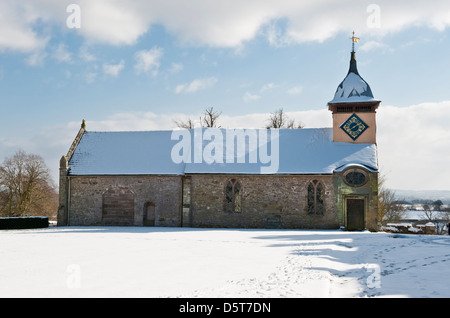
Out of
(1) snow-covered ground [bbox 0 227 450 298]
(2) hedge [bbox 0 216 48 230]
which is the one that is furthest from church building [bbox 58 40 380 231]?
(1) snow-covered ground [bbox 0 227 450 298]

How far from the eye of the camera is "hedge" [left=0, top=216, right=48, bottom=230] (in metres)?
30.9

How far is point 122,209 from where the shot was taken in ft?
104

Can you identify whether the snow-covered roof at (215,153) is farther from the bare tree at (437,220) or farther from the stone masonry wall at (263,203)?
the bare tree at (437,220)

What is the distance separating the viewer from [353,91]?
32.3 m

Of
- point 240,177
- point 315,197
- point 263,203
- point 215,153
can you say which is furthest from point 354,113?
point 215,153

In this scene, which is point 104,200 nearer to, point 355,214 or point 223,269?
point 355,214

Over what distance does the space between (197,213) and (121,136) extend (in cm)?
986

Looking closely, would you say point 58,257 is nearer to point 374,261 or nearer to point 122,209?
point 374,261

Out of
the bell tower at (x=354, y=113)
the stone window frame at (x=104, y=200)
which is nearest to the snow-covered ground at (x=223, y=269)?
the stone window frame at (x=104, y=200)

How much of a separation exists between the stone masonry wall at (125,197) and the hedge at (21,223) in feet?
7.00

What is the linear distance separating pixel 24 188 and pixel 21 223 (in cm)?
1848

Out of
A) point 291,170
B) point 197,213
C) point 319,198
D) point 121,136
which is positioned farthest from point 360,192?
point 121,136

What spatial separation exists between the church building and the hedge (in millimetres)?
1403

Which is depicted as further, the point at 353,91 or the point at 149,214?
the point at 353,91
